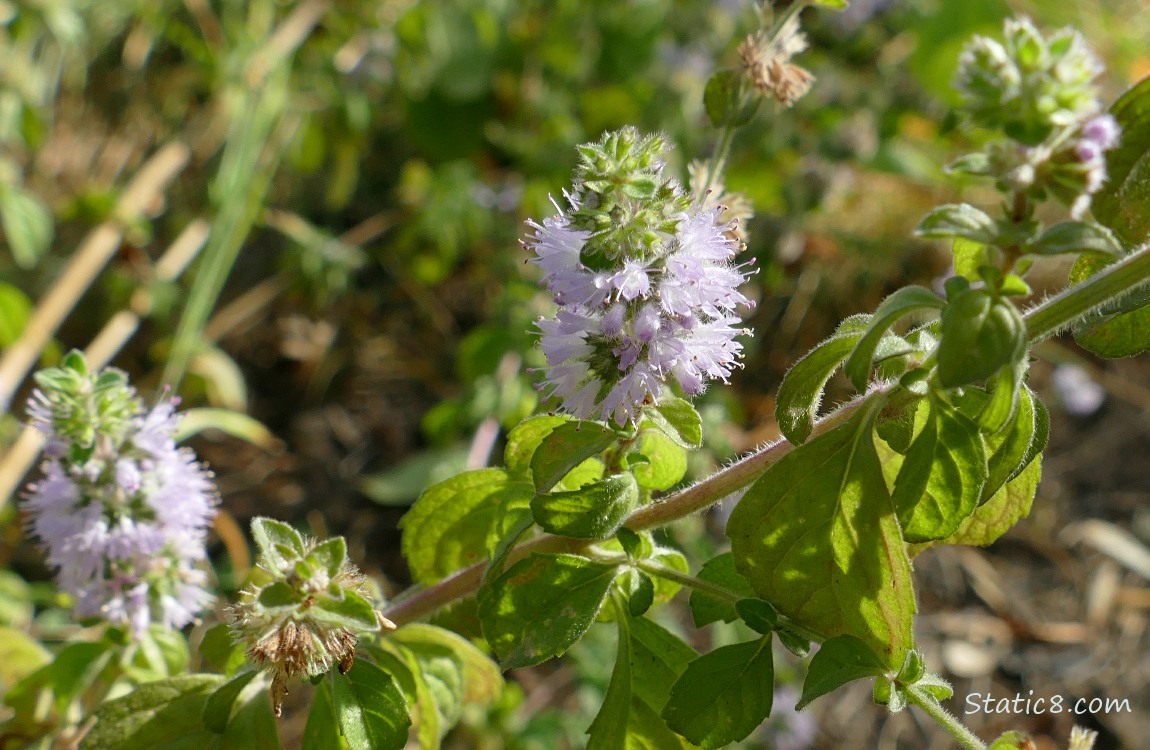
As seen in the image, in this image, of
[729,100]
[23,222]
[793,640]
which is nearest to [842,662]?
[793,640]

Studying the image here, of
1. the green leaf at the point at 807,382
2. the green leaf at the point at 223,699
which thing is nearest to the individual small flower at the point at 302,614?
the green leaf at the point at 223,699

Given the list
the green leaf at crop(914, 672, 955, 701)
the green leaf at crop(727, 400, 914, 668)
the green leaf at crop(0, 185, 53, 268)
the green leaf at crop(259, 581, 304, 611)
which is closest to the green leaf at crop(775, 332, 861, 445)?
the green leaf at crop(727, 400, 914, 668)

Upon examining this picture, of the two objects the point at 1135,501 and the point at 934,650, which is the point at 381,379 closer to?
the point at 934,650

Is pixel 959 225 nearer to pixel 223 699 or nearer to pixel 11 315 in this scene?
pixel 223 699

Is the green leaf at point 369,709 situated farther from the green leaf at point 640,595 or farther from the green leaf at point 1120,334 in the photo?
the green leaf at point 1120,334

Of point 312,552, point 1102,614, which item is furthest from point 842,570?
point 1102,614

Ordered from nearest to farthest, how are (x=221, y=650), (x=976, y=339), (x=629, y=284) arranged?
(x=976, y=339), (x=629, y=284), (x=221, y=650)
